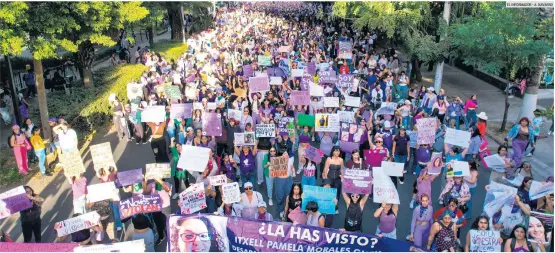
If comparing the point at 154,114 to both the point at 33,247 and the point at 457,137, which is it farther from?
the point at 457,137

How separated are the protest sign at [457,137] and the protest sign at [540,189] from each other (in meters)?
2.56

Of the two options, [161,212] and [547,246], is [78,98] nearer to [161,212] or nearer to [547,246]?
[161,212]

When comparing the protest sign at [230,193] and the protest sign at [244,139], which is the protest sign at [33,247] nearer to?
the protest sign at [230,193]

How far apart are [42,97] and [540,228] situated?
12.3m

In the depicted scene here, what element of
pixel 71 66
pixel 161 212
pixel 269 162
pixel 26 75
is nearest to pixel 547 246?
pixel 269 162

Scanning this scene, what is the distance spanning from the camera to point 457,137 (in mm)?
9891

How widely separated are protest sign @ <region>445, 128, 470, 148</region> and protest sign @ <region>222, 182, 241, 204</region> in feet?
16.5

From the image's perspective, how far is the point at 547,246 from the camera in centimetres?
657

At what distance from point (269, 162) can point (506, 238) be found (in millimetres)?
4157

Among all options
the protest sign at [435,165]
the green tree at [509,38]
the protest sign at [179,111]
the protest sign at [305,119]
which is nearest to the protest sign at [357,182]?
the protest sign at [435,165]

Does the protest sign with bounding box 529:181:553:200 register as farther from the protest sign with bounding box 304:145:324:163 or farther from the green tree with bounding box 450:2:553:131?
the green tree with bounding box 450:2:553:131

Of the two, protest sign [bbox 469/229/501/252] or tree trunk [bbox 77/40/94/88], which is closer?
protest sign [bbox 469/229/501/252]

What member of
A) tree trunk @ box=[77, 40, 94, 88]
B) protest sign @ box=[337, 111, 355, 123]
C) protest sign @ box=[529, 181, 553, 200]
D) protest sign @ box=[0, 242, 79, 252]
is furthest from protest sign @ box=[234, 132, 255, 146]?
tree trunk @ box=[77, 40, 94, 88]

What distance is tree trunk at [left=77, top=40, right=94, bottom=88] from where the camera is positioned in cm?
1725
